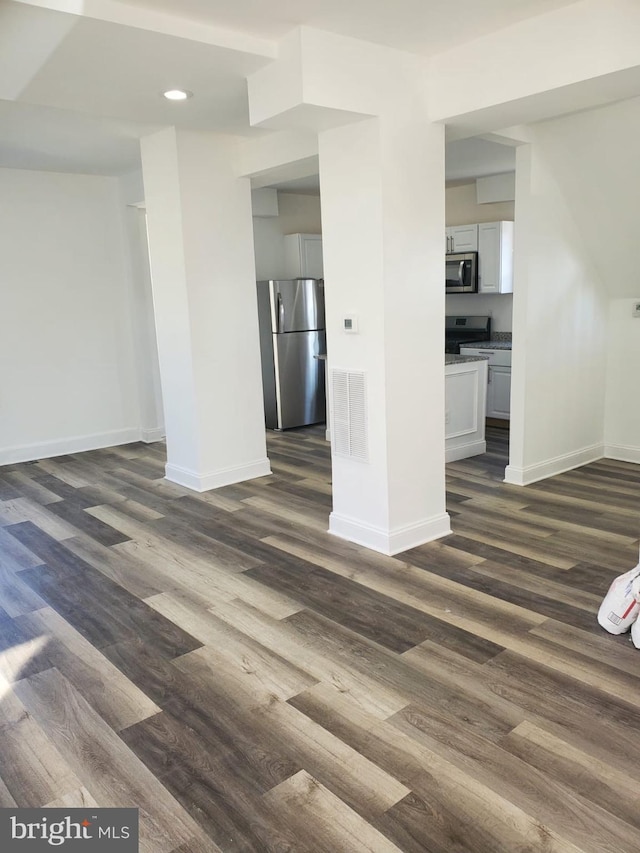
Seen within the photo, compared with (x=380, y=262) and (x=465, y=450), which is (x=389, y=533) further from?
(x=465, y=450)

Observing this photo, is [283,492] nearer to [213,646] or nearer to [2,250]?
[213,646]

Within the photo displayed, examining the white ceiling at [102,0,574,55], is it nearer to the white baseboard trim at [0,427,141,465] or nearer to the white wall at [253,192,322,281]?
the white wall at [253,192,322,281]

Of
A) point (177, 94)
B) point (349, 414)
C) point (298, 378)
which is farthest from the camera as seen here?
point (298, 378)

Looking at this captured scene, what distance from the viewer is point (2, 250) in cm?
590

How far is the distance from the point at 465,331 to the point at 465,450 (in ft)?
7.78

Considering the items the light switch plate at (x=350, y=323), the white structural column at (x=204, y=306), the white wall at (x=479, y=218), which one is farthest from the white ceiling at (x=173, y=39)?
the white wall at (x=479, y=218)

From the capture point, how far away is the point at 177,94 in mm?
3557

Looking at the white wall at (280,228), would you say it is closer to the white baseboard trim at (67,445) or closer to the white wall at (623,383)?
the white baseboard trim at (67,445)

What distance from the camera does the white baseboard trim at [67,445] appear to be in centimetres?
618

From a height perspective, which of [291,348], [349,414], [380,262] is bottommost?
[349,414]

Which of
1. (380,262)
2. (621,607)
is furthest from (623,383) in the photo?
(621,607)

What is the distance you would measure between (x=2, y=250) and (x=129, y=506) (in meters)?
2.81

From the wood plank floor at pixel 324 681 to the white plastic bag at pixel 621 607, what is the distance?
11 cm

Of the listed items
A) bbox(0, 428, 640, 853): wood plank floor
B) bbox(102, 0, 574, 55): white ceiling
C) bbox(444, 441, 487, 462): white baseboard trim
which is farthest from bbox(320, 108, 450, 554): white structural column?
bbox(444, 441, 487, 462): white baseboard trim
